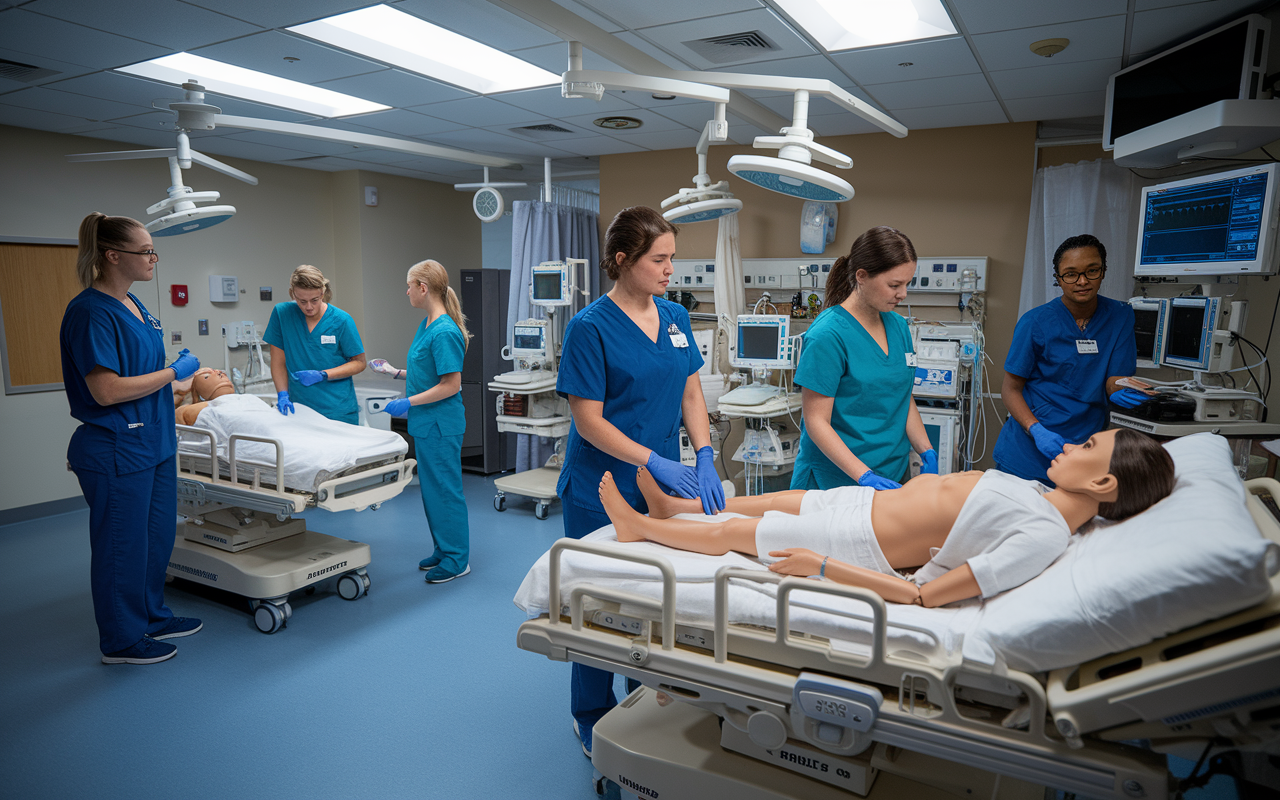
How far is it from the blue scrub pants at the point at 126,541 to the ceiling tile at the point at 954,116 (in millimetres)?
4316

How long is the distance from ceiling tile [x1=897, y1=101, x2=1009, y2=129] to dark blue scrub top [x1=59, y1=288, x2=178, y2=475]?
4.09 meters

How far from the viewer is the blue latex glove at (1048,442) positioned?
255 centimetres

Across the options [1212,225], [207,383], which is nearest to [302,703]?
[207,383]

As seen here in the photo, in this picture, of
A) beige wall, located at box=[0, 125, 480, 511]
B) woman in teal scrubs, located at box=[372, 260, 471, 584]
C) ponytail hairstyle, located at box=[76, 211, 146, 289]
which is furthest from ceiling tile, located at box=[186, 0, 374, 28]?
beige wall, located at box=[0, 125, 480, 511]

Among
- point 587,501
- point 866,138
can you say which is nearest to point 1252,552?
point 587,501

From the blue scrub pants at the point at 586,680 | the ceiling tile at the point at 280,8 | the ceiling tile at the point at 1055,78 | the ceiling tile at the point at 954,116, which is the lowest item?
the blue scrub pants at the point at 586,680

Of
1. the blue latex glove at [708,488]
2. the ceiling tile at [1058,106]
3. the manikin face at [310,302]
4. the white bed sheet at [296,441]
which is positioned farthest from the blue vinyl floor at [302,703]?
the ceiling tile at [1058,106]

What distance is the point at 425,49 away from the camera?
3547 mm

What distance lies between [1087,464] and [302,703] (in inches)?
104

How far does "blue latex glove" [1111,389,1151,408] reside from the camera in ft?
8.70

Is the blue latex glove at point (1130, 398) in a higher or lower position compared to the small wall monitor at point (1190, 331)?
lower

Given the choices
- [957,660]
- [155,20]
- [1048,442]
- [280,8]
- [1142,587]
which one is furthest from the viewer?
[155,20]

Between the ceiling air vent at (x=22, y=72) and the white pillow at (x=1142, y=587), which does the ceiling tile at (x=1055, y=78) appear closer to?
the white pillow at (x=1142, y=587)

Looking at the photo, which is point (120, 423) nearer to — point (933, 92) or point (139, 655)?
point (139, 655)
